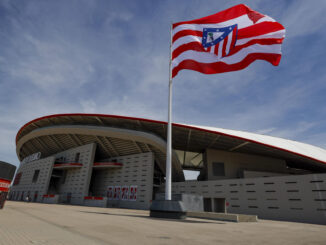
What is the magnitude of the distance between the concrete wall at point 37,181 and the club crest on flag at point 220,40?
37.1 m

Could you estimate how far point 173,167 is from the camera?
31312 mm

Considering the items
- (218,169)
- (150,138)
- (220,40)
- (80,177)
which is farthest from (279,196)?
(80,177)

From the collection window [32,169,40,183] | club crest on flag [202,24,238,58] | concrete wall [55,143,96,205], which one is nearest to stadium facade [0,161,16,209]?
club crest on flag [202,24,238,58]

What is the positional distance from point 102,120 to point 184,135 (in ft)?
39.5

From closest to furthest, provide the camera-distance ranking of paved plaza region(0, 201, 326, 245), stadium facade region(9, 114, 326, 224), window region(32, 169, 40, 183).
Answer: paved plaza region(0, 201, 326, 245) < stadium facade region(9, 114, 326, 224) < window region(32, 169, 40, 183)

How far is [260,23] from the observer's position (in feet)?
38.0

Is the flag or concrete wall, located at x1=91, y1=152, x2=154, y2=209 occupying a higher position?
the flag

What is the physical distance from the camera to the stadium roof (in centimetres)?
2459

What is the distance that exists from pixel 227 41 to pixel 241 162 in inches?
980

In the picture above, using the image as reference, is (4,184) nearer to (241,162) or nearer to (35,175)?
(241,162)

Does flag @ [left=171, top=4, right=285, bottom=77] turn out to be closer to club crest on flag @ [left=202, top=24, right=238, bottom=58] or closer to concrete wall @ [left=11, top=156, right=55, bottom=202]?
club crest on flag @ [left=202, top=24, right=238, bottom=58]

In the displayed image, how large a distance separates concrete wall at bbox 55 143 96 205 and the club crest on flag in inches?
1037

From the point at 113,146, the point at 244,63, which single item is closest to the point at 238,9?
the point at 244,63

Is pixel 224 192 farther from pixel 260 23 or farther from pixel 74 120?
pixel 74 120
